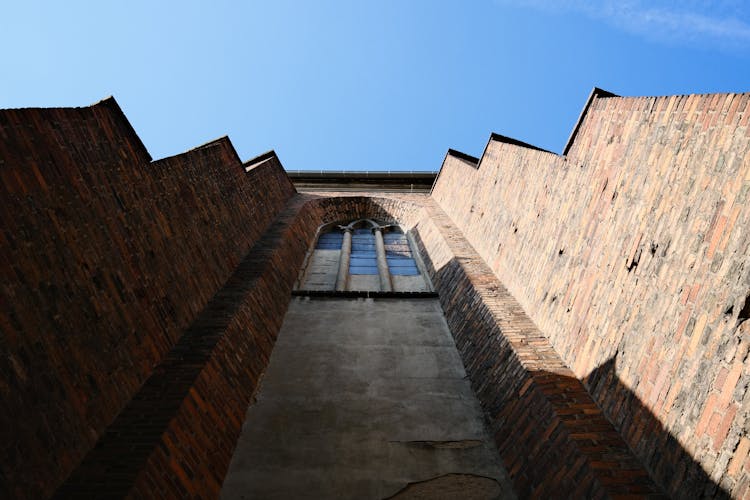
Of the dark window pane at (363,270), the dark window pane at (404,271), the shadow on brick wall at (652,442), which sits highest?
the shadow on brick wall at (652,442)

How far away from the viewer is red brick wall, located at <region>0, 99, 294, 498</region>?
2.80 metres

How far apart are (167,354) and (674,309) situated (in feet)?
12.4

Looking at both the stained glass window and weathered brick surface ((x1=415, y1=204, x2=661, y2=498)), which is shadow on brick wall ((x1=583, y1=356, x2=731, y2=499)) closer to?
weathered brick surface ((x1=415, y1=204, x2=661, y2=498))

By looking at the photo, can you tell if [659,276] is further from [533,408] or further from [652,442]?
[533,408]

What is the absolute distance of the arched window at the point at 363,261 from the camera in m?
8.53

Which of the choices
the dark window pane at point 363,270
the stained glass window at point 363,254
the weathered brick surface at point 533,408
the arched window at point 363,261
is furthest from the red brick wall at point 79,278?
the stained glass window at point 363,254

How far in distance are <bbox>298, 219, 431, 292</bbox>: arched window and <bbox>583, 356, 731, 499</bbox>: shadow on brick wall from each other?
4.48 metres

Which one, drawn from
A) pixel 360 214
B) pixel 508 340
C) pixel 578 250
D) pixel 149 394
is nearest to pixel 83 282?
pixel 149 394

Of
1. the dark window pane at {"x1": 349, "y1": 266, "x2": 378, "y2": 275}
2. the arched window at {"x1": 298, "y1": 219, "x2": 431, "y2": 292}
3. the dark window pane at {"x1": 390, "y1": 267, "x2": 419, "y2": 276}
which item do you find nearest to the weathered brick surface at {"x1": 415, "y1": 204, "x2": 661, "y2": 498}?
the arched window at {"x1": 298, "y1": 219, "x2": 431, "y2": 292}

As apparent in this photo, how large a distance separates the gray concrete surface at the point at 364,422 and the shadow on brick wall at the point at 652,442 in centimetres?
104

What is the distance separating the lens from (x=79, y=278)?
3.51 metres

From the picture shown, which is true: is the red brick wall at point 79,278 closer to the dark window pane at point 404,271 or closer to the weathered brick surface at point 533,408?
the weathered brick surface at point 533,408

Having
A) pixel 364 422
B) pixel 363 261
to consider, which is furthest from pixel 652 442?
pixel 363 261

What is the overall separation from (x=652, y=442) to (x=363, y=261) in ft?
23.6
